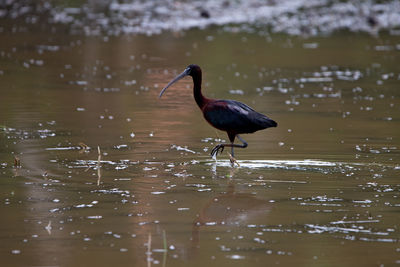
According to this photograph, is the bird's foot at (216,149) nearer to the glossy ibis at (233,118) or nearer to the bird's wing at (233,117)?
the glossy ibis at (233,118)

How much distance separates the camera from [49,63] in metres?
19.2

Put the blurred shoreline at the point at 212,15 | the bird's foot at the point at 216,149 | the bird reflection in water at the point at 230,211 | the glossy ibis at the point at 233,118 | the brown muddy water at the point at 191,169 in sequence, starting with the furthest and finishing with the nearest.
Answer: the blurred shoreline at the point at 212,15 → the bird's foot at the point at 216,149 → the glossy ibis at the point at 233,118 → the bird reflection in water at the point at 230,211 → the brown muddy water at the point at 191,169

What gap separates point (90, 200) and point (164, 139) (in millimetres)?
3294

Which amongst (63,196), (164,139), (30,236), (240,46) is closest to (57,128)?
(164,139)

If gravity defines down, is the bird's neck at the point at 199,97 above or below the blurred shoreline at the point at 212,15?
below

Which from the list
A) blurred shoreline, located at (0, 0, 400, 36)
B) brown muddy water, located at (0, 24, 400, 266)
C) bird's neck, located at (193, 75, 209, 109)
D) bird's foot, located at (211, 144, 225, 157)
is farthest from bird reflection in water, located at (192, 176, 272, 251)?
blurred shoreline, located at (0, 0, 400, 36)

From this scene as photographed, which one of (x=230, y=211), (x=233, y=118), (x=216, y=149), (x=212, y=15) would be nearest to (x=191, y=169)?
(x=216, y=149)

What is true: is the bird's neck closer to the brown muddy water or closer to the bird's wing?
the bird's wing

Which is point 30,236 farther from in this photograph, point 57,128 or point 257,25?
point 257,25

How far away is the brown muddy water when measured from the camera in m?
6.92

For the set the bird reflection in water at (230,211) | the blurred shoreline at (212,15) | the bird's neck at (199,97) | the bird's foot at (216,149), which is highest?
the blurred shoreline at (212,15)

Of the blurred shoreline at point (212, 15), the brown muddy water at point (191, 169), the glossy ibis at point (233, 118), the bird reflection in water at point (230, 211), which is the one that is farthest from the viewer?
the blurred shoreline at point (212, 15)

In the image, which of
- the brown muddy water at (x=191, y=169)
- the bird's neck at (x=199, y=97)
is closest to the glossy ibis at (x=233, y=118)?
the bird's neck at (x=199, y=97)

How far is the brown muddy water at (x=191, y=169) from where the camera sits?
692 cm
